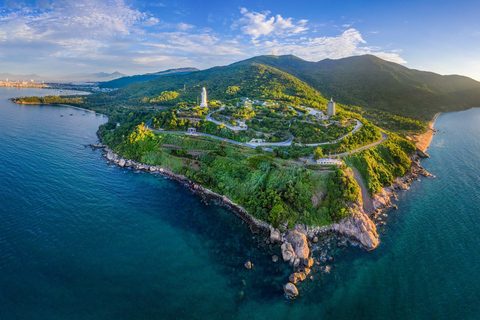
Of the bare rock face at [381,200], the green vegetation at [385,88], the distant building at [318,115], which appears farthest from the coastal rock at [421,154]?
the bare rock face at [381,200]

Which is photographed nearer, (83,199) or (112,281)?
(112,281)

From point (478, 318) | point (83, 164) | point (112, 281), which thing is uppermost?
point (83, 164)

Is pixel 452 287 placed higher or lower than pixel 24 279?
lower

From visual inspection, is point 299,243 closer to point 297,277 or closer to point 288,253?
point 288,253

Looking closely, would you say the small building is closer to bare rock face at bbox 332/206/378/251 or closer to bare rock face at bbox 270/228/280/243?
bare rock face at bbox 332/206/378/251

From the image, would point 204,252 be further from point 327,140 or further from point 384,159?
point 384,159

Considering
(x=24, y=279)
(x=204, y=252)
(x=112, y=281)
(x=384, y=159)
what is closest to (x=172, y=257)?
(x=204, y=252)

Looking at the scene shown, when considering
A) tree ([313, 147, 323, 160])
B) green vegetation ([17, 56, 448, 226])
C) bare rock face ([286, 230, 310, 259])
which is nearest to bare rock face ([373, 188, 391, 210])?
green vegetation ([17, 56, 448, 226])

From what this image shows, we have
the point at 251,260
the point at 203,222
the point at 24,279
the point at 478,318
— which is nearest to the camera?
the point at 478,318
